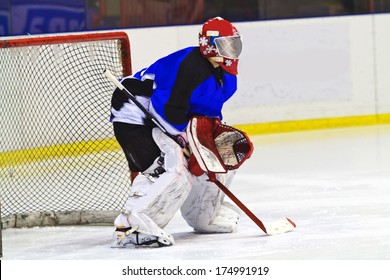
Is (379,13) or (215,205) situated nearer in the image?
(215,205)

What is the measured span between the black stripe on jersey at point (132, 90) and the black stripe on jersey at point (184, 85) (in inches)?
7.0

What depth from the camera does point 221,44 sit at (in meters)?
4.27

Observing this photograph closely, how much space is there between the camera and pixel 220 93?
14.2 ft

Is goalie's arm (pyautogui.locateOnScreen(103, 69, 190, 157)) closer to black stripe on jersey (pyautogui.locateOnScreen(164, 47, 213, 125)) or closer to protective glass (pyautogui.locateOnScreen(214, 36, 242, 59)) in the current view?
black stripe on jersey (pyautogui.locateOnScreen(164, 47, 213, 125))

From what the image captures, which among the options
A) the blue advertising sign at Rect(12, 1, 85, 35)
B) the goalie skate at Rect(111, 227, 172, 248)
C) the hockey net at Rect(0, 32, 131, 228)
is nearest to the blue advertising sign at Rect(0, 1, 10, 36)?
the blue advertising sign at Rect(12, 1, 85, 35)

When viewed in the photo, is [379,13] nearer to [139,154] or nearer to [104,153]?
[104,153]

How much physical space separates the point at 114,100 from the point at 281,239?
81cm

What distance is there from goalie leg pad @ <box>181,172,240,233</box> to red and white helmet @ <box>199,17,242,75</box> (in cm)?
44

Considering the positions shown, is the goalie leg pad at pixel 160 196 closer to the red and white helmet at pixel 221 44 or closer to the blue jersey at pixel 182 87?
the blue jersey at pixel 182 87

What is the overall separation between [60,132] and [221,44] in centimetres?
217

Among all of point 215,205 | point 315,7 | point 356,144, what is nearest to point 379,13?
point 315,7

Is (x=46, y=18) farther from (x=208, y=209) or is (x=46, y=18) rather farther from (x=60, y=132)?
(x=208, y=209)

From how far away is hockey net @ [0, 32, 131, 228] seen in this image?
4.98 m

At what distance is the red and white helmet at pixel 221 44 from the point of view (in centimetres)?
427
